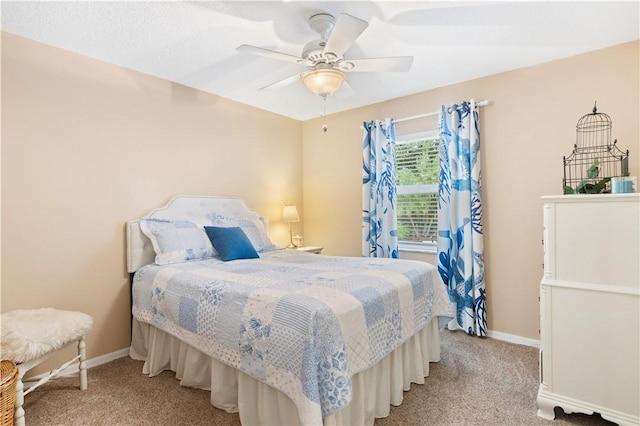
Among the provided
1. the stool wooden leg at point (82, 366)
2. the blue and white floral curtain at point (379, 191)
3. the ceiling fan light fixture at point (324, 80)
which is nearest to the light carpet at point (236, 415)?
the stool wooden leg at point (82, 366)

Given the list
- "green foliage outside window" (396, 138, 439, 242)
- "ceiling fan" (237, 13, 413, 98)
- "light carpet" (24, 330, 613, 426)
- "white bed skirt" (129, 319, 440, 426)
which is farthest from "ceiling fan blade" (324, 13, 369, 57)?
"light carpet" (24, 330, 613, 426)

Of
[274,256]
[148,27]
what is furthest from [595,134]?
[148,27]

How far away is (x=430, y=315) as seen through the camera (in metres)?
2.39

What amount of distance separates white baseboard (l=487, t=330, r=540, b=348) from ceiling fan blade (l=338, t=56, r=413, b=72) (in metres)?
2.50

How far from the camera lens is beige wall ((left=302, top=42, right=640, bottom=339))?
2551 millimetres

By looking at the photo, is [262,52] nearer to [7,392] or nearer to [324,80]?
[324,80]

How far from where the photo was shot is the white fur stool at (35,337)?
68.2 inches

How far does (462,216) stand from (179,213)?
271 cm

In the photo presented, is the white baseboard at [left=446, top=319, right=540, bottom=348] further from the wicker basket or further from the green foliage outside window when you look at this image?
the wicker basket

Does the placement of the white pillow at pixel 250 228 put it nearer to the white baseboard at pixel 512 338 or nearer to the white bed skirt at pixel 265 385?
the white bed skirt at pixel 265 385

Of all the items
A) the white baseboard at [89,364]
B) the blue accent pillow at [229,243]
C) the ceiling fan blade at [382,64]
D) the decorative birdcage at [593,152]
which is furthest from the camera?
the blue accent pillow at [229,243]

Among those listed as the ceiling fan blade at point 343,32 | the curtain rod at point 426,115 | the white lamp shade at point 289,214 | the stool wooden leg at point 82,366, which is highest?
Result: the curtain rod at point 426,115

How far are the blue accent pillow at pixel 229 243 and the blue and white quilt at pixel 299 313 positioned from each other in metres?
0.17

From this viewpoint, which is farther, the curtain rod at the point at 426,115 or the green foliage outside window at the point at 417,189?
the green foliage outside window at the point at 417,189
